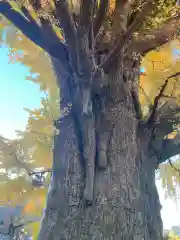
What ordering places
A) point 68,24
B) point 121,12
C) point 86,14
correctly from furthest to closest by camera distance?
point 121,12, point 68,24, point 86,14

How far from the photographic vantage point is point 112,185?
2.12 m

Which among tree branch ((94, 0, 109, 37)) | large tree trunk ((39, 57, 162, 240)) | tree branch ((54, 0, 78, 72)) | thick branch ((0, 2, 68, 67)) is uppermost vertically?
thick branch ((0, 2, 68, 67))

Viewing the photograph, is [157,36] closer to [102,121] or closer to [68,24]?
[102,121]

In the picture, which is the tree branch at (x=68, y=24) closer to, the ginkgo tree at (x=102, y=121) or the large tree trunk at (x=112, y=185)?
the ginkgo tree at (x=102, y=121)

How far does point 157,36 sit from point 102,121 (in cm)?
98

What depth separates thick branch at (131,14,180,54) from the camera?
2441mm

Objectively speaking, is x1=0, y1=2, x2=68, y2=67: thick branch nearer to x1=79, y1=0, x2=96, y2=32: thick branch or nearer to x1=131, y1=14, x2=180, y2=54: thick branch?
x1=79, y1=0, x2=96, y2=32: thick branch

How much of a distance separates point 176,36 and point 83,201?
166 centimetres

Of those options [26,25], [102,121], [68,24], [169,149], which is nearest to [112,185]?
[102,121]

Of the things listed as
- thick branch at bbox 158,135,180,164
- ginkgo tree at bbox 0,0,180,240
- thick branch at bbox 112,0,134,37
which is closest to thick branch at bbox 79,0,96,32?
ginkgo tree at bbox 0,0,180,240

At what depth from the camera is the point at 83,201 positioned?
2059 mm

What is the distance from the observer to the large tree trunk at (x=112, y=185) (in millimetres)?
1981

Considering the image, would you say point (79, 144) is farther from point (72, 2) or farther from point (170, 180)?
point (170, 180)

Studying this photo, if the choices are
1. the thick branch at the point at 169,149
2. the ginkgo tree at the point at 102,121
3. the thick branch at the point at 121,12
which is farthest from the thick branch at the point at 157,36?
the thick branch at the point at 169,149
